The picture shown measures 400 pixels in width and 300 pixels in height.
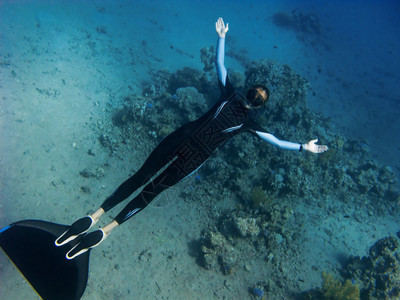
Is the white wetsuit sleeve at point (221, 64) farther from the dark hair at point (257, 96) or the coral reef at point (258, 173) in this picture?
the coral reef at point (258, 173)

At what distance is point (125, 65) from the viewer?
516 inches

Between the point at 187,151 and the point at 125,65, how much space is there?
469 inches

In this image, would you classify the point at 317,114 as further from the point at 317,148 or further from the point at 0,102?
the point at 0,102

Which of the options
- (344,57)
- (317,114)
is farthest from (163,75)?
(344,57)

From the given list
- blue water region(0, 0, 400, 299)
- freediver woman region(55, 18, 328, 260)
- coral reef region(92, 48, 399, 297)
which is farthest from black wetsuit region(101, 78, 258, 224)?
coral reef region(92, 48, 399, 297)

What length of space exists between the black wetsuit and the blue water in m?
2.54

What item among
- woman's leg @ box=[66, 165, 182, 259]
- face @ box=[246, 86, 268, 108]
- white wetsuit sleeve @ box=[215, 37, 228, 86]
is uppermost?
white wetsuit sleeve @ box=[215, 37, 228, 86]

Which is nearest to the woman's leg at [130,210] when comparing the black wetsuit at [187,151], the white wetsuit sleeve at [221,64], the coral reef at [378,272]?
the black wetsuit at [187,151]

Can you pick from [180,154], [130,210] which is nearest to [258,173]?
[180,154]

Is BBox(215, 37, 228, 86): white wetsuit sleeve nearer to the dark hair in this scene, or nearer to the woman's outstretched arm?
the woman's outstretched arm

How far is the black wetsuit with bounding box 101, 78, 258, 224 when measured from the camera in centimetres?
368

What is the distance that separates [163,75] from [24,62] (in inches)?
289

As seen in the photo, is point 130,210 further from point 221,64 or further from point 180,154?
point 221,64

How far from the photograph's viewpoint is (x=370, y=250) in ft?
24.8
